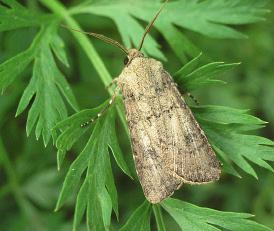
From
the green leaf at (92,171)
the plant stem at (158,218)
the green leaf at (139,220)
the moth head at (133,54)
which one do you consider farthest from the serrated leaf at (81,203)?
the moth head at (133,54)

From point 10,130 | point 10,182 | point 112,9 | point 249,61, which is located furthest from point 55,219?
point 249,61

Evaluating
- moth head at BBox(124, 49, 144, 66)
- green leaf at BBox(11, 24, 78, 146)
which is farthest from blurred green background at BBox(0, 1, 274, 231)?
moth head at BBox(124, 49, 144, 66)

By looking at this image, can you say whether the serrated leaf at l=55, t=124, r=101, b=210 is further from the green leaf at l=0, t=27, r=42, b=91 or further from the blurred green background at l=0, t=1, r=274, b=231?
the blurred green background at l=0, t=1, r=274, b=231

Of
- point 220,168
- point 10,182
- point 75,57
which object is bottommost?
point 220,168

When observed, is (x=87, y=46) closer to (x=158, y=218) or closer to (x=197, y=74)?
(x=197, y=74)

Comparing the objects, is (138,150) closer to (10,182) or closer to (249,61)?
(10,182)

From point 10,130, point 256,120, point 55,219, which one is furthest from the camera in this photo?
point 10,130

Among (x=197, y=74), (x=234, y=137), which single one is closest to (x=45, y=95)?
(x=197, y=74)
